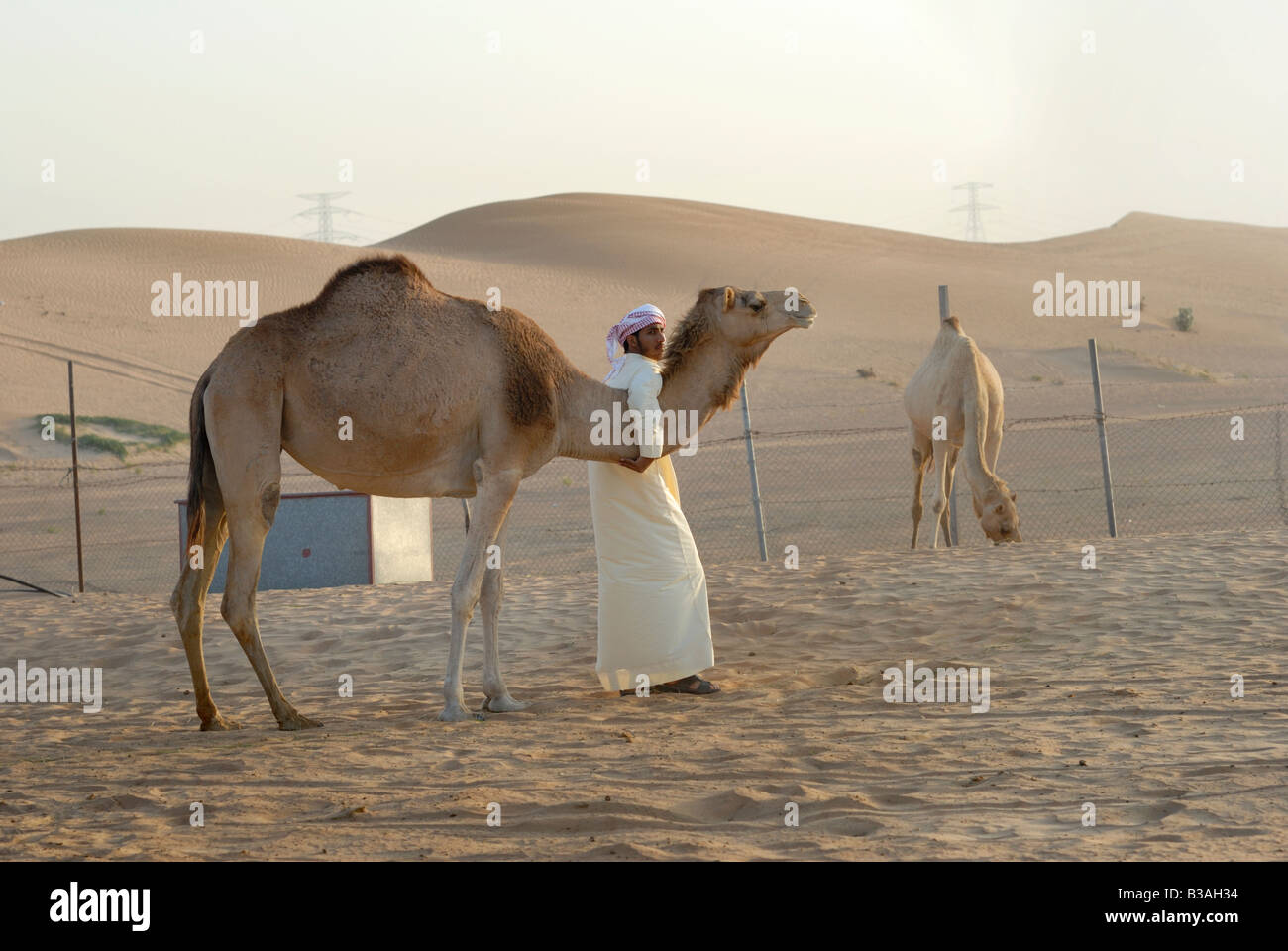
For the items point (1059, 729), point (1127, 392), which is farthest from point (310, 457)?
point (1127, 392)

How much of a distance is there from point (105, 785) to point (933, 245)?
73.3m

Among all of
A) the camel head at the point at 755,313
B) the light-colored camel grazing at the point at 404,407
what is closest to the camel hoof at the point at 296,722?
the light-colored camel grazing at the point at 404,407

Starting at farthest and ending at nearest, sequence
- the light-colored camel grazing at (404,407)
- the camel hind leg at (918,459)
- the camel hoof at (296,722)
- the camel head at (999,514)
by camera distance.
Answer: the camel hind leg at (918,459)
the camel head at (999,514)
the camel hoof at (296,722)
the light-colored camel grazing at (404,407)

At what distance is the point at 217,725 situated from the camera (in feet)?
21.9

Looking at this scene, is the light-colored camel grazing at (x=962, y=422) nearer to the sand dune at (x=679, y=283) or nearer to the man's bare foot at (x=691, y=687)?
the man's bare foot at (x=691, y=687)

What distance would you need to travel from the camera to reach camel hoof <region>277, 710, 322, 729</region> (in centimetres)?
654

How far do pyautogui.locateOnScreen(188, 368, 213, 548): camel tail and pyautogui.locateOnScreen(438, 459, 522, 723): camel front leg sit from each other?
1330 mm

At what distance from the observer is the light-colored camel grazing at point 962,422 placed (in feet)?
37.4

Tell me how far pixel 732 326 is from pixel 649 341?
0.47m

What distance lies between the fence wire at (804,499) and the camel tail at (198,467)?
6142mm

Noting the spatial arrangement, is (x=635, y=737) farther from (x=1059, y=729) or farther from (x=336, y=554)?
(x=336, y=554)

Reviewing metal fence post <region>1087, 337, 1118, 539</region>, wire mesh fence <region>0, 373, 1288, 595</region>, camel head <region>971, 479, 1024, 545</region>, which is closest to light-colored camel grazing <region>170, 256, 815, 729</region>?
camel head <region>971, 479, 1024, 545</region>

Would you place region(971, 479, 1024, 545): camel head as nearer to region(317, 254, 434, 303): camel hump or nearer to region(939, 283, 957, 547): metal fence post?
region(939, 283, 957, 547): metal fence post

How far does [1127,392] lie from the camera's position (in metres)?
31.9
